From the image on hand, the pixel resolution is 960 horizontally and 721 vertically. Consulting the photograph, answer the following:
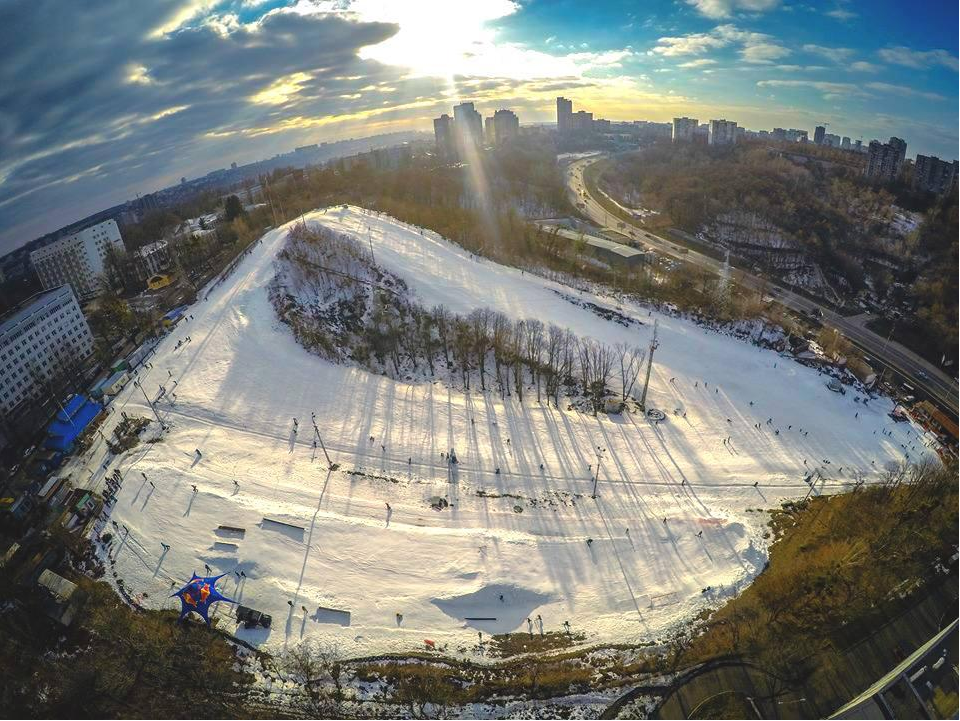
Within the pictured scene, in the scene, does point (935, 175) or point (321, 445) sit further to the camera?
point (935, 175)

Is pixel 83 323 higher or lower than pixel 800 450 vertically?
higher

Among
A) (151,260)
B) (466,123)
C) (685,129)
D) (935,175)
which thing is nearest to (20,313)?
(151,260)

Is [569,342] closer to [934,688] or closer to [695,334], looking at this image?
[695,334]

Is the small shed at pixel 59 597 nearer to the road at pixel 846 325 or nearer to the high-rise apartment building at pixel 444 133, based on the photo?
the road at pixel 846 325

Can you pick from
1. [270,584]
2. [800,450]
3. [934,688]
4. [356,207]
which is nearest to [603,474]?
[800,450]

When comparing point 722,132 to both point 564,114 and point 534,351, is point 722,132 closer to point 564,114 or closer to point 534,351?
point 564,114

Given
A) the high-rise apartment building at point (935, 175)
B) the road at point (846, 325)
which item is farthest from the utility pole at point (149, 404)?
the high-rise apartment building at point (935, 175)

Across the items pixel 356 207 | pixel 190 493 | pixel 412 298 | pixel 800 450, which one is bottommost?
pixel 800 450
